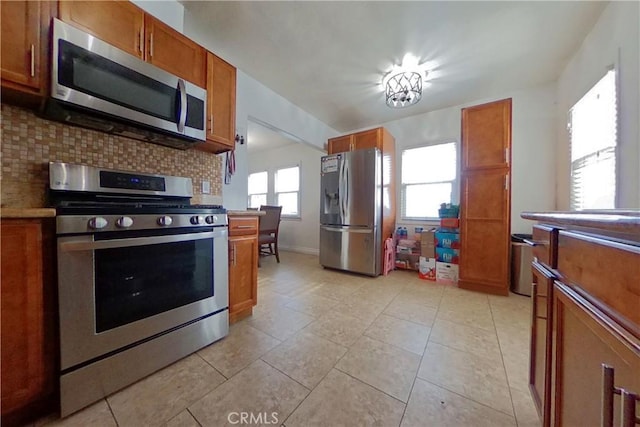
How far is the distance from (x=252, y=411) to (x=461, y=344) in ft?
4.52

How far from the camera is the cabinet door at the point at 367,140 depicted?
3.21 metres

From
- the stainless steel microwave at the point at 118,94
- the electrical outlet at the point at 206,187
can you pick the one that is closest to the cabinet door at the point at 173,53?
the stainless steel microwave at the point at 118,94

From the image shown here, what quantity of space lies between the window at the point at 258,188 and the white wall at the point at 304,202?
23.1 inches

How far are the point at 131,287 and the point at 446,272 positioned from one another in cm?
312

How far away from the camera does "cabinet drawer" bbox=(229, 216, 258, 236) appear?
5.69 ft

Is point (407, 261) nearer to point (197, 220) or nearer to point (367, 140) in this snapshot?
point (367, 140)

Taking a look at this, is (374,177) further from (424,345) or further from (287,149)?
(287,149)

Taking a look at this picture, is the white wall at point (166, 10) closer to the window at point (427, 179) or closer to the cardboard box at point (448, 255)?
the window at point (427, 179)

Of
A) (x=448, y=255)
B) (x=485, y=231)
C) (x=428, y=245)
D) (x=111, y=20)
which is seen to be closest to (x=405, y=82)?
(x=485, y=231)

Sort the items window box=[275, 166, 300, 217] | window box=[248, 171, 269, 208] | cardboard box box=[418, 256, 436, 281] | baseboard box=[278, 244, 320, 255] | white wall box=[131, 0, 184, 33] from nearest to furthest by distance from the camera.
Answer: white wall box=[131, 0, 184, 33] → cardboard box box=[418, 256, 436, 281] → baseboard box=[278, 244, 320, 255] → window box=[275, 166, 300, 217] → window box=[248, 171, 269, 208]

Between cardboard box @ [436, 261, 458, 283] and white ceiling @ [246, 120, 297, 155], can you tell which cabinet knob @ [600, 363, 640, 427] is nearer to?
cardboard box @ [436, 261, 458, 283]

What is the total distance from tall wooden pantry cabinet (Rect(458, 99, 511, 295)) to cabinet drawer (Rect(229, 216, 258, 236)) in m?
2.38

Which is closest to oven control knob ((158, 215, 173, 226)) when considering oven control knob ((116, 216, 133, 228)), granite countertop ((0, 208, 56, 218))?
oven control knob ((116, 216, 133, 228))

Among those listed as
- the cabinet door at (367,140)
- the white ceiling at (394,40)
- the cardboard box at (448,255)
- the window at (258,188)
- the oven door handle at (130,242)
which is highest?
the white ceiling at (394,40)
